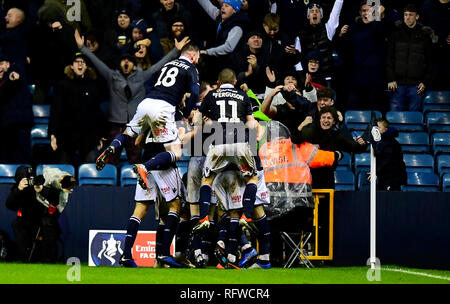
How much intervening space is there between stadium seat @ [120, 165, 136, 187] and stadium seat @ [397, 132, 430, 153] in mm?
4421

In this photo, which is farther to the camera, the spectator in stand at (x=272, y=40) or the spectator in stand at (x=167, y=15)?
the spectator in stand at (x=167, y=15)

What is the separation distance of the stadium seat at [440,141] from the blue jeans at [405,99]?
70 centimetres

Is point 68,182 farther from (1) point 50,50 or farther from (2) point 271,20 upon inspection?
(2) point 271,20

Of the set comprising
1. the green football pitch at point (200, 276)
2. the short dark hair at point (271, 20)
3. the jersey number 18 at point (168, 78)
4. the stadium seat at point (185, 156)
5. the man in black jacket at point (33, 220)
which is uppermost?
the short dark hair at point (271, 20)

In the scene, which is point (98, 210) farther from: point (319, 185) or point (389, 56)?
point (389, 56)

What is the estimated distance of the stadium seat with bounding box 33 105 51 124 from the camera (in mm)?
17750

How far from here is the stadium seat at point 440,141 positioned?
1745cm

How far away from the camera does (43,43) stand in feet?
59.4

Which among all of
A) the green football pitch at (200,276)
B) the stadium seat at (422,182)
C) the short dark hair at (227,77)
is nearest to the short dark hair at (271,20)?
the stadium seat at (422,182)

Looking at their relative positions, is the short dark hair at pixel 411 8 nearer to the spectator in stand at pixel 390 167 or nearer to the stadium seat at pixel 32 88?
the spectator in stand at pixel 390 167

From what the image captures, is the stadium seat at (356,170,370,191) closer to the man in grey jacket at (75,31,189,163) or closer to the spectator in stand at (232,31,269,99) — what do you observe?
the spectator in stand at (232,31,269,99)

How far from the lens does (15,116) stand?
55.2ft
